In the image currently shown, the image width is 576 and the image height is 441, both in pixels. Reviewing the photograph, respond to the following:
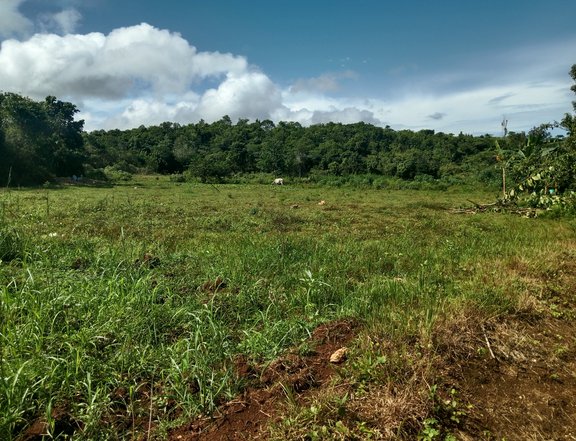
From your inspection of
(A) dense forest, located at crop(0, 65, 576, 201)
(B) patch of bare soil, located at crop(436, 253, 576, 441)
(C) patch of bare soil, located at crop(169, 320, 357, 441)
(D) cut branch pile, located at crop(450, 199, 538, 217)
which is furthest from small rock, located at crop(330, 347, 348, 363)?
(D) cut branch pile, located at crop(450, 199, 538, 217)

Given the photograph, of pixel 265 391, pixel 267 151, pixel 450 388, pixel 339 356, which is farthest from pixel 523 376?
pixel 267 151

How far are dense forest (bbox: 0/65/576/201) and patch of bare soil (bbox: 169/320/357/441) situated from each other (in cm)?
741

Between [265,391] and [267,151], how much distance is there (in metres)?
61.1

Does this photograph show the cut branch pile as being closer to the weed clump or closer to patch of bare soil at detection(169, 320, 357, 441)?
patch of bare soil at detection(169, 320, 357, 441)

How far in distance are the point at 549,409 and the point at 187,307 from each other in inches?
108

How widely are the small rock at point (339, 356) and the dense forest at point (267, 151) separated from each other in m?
7.63

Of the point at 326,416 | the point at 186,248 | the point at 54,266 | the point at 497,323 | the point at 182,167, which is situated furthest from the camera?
the point at 182,167

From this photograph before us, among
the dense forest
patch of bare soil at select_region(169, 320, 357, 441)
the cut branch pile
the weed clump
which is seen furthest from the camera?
the dense forest

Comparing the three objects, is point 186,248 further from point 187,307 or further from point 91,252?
point 187,307

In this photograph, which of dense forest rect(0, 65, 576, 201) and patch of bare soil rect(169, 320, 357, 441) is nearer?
patch of bare soil rect(169, 320, 357, 441)

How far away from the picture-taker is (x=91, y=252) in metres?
5.42

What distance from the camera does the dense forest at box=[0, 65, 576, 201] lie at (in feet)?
57.9

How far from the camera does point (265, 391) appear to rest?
96.8 inches

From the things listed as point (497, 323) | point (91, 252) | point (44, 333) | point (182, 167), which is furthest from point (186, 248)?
point (182, 167)
